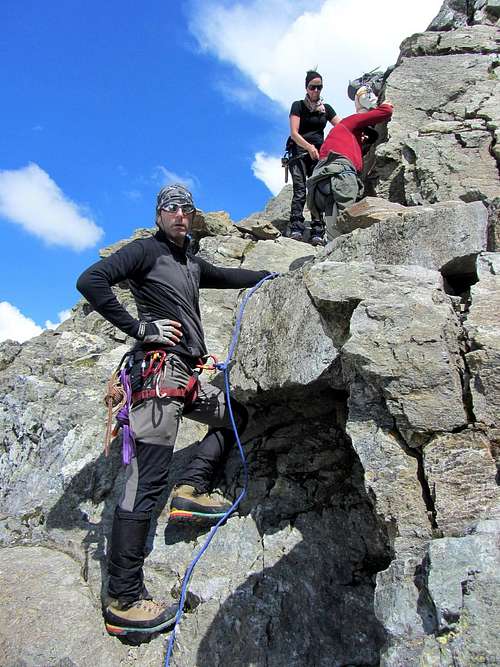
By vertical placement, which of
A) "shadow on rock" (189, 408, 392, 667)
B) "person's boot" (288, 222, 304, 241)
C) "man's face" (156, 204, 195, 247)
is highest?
"person's boot" (288, 222, 304, 241)

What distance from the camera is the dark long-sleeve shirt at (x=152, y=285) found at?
19.6ft

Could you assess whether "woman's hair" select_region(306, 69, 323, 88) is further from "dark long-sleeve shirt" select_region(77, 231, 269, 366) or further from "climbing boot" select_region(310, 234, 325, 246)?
"dark long-sleeve shirt" select_region(77, 231, 269, 366)

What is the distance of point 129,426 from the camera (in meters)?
5.97

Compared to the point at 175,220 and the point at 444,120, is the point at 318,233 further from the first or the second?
the point at 175,220

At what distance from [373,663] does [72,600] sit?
3.48 m

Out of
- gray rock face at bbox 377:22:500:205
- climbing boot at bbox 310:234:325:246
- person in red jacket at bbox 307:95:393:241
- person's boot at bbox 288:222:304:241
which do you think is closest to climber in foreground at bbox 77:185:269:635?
person in red jacket at bbox 307:95:393:241

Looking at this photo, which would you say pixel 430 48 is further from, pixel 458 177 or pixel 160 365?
pixel 160 365

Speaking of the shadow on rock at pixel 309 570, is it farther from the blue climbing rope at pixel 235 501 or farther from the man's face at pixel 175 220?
the man's face at pixel 175 220

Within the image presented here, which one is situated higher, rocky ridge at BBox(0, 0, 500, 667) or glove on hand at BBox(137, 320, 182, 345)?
glove on hand at BBox(137, 320, 182, 345)

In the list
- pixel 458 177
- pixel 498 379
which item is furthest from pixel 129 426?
pixel 458 177

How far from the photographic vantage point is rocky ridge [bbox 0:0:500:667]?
3848mm

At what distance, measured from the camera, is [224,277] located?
7.31 metres

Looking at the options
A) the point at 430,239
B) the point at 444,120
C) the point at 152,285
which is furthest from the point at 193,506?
the point at 444,120

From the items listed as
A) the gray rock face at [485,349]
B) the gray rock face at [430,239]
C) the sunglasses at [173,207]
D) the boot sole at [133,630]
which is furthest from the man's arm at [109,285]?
the gray rock face at [485,349]
